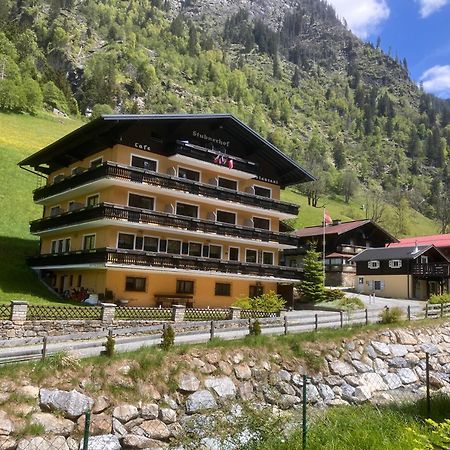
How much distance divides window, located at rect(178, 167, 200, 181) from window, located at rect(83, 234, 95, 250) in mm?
Result: 7972

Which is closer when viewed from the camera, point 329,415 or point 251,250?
point 329,415

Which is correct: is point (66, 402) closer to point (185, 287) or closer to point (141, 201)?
point (141, 201)

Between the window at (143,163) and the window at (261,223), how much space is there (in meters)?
10.6

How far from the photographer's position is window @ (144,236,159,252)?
A: 33.2 metres

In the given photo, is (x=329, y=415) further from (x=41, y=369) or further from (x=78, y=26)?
(x=78, y=26)

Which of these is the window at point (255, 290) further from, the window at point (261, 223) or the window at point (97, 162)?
the window at point (97, 162)

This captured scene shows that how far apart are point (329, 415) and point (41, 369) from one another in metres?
9.17

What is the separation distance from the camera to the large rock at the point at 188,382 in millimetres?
17266

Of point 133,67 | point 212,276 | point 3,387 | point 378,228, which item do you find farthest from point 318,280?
point 133,67

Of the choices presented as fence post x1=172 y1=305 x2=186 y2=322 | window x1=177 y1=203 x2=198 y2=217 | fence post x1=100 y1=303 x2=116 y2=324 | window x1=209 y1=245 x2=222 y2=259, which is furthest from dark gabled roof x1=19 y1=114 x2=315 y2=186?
fence post x1=172 y1=305 x2=186 y2=322

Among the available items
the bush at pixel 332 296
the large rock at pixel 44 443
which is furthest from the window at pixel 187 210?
the large rock at pixel 44 443

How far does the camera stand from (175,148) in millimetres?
34469

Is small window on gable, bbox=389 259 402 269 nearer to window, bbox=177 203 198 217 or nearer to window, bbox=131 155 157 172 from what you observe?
window, bbox=177 203 198 217

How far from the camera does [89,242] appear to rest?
1326 inches
